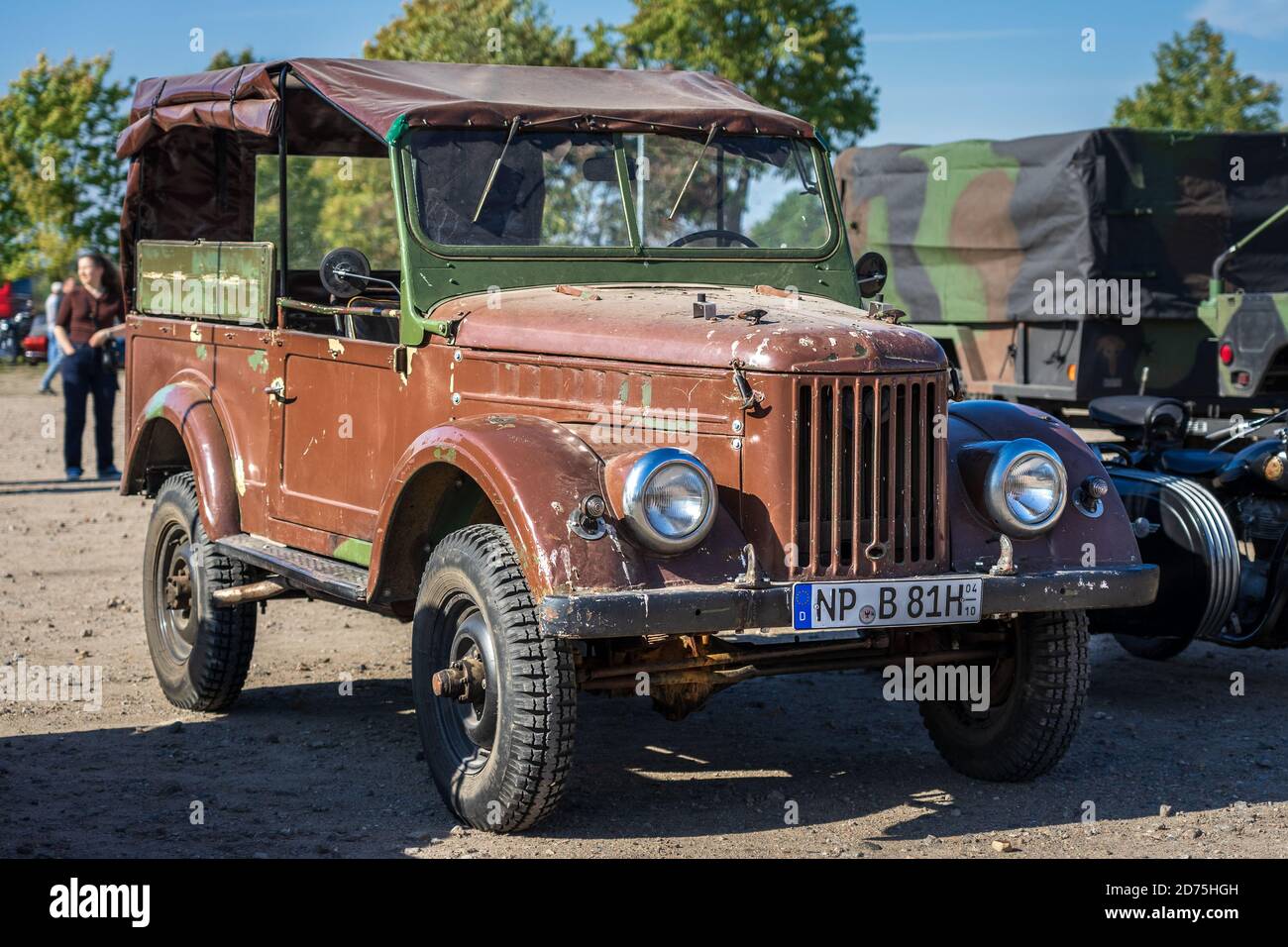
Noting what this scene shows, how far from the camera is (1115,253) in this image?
41.9 feet

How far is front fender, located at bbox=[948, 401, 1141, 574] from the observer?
196 inches

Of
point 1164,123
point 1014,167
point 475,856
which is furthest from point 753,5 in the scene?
point 475,856

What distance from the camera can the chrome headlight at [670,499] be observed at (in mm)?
4535

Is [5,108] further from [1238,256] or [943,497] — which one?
[943,497]

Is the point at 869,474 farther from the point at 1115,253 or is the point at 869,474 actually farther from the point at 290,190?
the point at 1115,253

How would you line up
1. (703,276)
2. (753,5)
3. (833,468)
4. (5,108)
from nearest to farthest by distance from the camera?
(833,468), (703,276), (753,5), (5,108)

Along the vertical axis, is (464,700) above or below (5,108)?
below

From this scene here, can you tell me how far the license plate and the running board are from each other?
5.30 feet

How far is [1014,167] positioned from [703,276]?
26.9 ft

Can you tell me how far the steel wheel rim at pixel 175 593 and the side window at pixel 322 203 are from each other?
123 cm

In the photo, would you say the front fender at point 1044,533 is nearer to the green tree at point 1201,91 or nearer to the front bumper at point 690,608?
the front bumper at point 690,608

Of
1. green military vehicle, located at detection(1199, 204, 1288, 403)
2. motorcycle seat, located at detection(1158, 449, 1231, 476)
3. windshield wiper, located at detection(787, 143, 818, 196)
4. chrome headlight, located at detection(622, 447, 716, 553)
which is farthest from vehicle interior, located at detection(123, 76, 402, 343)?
green military vehicle, located at detection(1199, 204, 1288, 403)

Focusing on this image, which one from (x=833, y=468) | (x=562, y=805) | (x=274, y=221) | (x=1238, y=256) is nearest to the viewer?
(x=833, y=468)

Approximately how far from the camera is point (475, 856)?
185 inches
